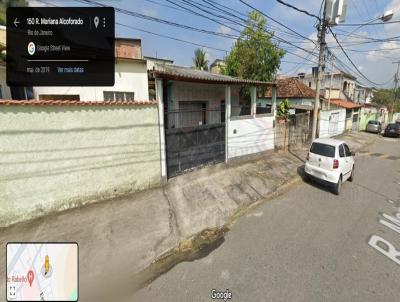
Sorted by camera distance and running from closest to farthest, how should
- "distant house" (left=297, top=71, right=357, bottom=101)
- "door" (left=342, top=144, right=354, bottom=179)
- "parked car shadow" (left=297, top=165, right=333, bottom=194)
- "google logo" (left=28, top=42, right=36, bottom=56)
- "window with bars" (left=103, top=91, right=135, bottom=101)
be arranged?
"google logo" (left=28, top=42, right=36, bottom=56)
"door" (left=342, top=144, right=354, bottom=179)
"parked car shadow" (left=297, top=165, right=333, bottom=194)
"window with bars" (left=103, top=91, right=135, bottom=101)
"distant house" (left=297, top=71, right=357, bottom=101)

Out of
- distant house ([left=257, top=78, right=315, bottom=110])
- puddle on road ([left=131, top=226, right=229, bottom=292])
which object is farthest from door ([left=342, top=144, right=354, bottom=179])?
distant house ([left=257, top=78, right=315, bottom=110])

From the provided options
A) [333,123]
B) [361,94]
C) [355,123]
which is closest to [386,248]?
[333,123]

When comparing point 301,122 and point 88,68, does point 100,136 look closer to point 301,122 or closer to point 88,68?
point 88,68

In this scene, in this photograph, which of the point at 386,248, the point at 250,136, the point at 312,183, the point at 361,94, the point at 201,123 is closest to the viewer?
the point at 386,248

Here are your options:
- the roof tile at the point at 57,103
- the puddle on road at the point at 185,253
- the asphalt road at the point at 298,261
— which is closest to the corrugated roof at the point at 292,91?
the asphalt road at the point at 298,261

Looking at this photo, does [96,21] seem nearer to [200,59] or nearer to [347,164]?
[347,164]

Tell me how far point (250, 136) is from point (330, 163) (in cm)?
365

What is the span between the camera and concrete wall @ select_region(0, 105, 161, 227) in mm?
4801

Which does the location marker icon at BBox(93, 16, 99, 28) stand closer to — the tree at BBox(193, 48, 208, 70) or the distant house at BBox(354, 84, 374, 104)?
the tree at BBox(193, 48, 208, 70)

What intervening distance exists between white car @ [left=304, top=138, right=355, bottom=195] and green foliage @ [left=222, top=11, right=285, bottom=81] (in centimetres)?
931

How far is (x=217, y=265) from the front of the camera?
13.5ft

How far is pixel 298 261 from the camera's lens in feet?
13.8

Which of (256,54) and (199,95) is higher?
(256,54)

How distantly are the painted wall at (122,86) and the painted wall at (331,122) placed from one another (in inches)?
532
